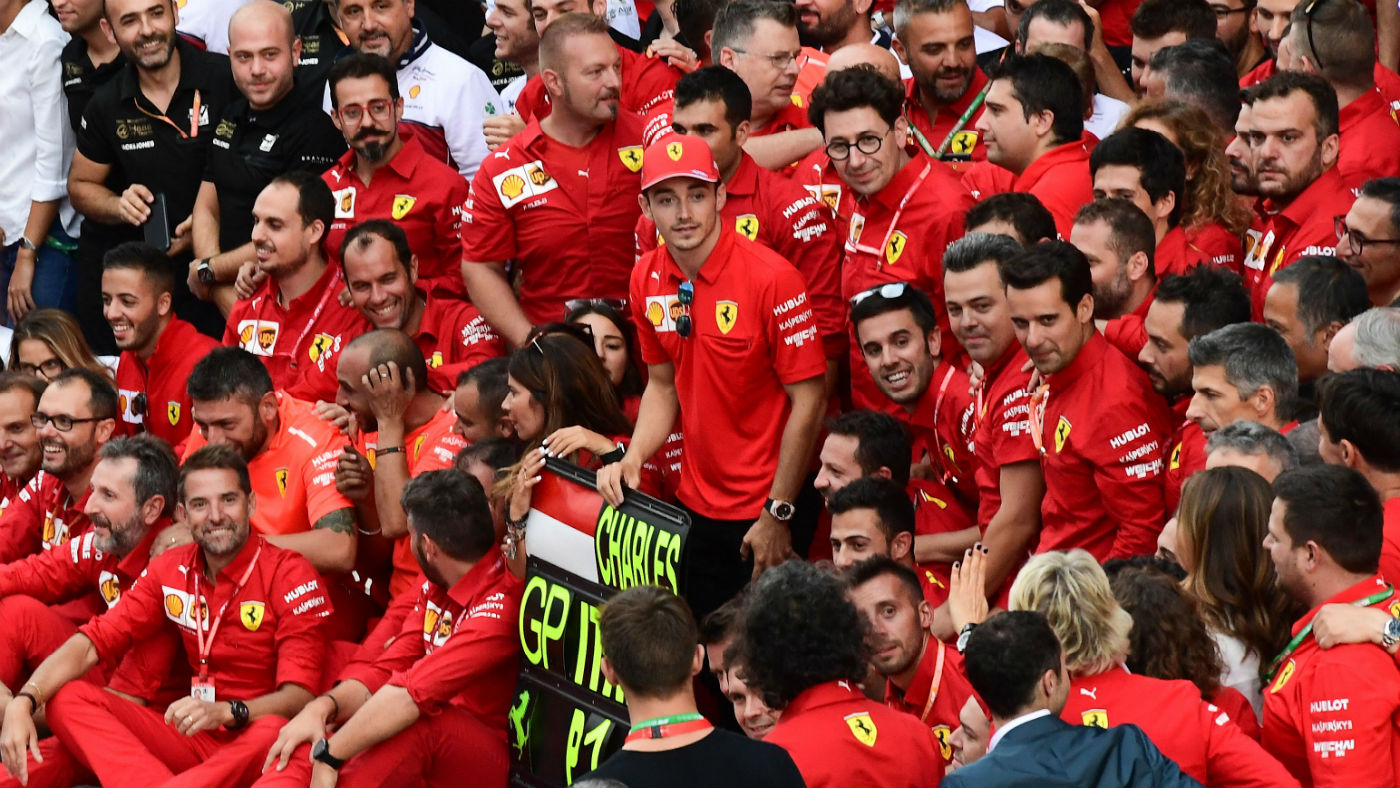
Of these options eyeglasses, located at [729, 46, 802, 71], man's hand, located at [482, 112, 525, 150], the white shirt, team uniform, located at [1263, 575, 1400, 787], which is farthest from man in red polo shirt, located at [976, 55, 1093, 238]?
the white shirt

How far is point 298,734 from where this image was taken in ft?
23.5

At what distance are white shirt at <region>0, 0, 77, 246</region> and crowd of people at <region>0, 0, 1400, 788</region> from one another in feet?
1.44

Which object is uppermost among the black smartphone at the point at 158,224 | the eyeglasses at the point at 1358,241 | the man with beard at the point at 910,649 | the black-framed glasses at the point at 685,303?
the black smartphone at the point at 158,224

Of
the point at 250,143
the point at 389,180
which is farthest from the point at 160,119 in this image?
the point at 389,180

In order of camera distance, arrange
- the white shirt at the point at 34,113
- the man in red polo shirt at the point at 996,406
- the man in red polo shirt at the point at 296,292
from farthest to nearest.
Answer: the white shirt at the point at 34,113, the man in red polo shirt at the point at 296,292, the man in red polo shirt at the point at 996,406

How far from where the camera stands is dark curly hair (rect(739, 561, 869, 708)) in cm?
554

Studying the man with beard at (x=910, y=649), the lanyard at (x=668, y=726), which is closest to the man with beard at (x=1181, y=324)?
the man with beard at (x=910, y=649)

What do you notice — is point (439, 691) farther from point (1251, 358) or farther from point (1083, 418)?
point (1251, 358)

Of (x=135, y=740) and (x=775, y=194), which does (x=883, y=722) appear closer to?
(x=775, y=194)

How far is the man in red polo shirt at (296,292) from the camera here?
9133 millimetres

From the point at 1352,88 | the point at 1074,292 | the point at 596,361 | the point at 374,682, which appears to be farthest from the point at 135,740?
the point at 1352,88

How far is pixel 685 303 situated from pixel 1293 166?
7.71 ft

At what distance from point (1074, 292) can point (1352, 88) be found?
2.33 m

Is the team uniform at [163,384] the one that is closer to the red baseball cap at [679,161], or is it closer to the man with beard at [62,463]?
the man with beard at [62,463]
